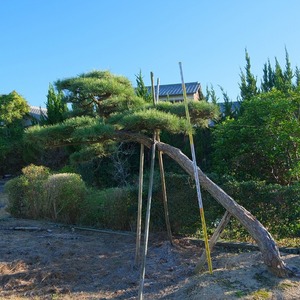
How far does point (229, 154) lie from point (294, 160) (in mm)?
1362

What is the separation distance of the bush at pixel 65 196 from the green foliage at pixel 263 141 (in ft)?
9.97

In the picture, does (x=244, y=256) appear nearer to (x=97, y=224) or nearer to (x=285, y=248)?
(x=285, y=248)

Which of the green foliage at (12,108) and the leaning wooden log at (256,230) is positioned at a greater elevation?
the green foliage at (12,108)

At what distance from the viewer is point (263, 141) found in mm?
7922

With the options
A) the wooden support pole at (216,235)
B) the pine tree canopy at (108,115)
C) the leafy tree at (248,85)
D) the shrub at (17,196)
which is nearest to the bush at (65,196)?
the shrub at (17,196)

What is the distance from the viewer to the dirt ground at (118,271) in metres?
4.14

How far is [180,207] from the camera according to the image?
675cm

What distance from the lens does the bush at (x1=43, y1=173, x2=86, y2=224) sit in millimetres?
8216

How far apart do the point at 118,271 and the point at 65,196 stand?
11.1 feet

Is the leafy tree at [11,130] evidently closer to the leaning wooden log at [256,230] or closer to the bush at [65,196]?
the bush at [65,196]

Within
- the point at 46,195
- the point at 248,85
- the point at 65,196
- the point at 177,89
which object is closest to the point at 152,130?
the point at 65,196

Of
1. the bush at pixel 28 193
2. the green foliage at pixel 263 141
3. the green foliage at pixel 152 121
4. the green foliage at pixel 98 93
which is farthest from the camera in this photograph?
the bush at pixel 28 193

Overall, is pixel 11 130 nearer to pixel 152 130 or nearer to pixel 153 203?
pixel 153 203

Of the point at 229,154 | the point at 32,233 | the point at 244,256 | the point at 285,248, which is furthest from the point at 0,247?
the point at 229,154
